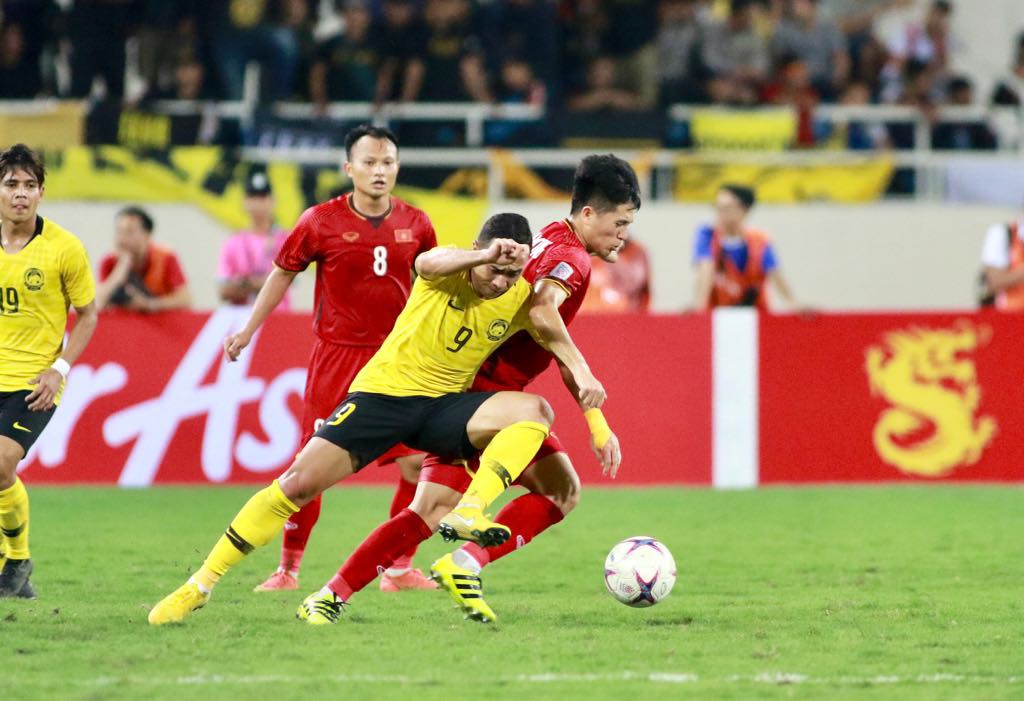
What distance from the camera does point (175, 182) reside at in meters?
15.5

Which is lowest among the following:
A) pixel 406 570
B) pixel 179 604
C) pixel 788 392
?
pixel 406 570

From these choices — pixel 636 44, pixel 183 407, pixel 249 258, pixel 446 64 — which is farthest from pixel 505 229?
pixel 636 44

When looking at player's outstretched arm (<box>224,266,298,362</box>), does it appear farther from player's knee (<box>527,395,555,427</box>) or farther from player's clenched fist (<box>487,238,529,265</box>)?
player's clenched fist (<box>487,238,529,265</box>)

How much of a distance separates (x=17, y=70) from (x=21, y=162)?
957 centimetres

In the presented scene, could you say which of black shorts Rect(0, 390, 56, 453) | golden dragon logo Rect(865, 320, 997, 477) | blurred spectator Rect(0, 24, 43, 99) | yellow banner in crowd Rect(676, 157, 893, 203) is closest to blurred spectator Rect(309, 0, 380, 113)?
blurred spectator Rect(0, 24, 43, 99)

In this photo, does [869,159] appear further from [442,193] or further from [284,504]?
[284,504]

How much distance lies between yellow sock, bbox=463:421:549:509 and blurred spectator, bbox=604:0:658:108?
1058 cm

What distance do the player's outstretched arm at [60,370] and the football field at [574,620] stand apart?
2.94 feet

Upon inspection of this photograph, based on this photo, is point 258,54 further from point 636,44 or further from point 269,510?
point 269,510

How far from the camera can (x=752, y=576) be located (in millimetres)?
8617

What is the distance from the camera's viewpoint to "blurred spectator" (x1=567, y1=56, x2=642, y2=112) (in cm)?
1677

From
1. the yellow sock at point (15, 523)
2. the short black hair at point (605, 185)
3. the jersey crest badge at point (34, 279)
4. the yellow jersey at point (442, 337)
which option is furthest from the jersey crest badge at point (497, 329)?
the yellow sock at point (15, 523)

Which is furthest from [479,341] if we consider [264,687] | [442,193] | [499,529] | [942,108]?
[942,108]

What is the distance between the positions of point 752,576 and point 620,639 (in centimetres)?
208
